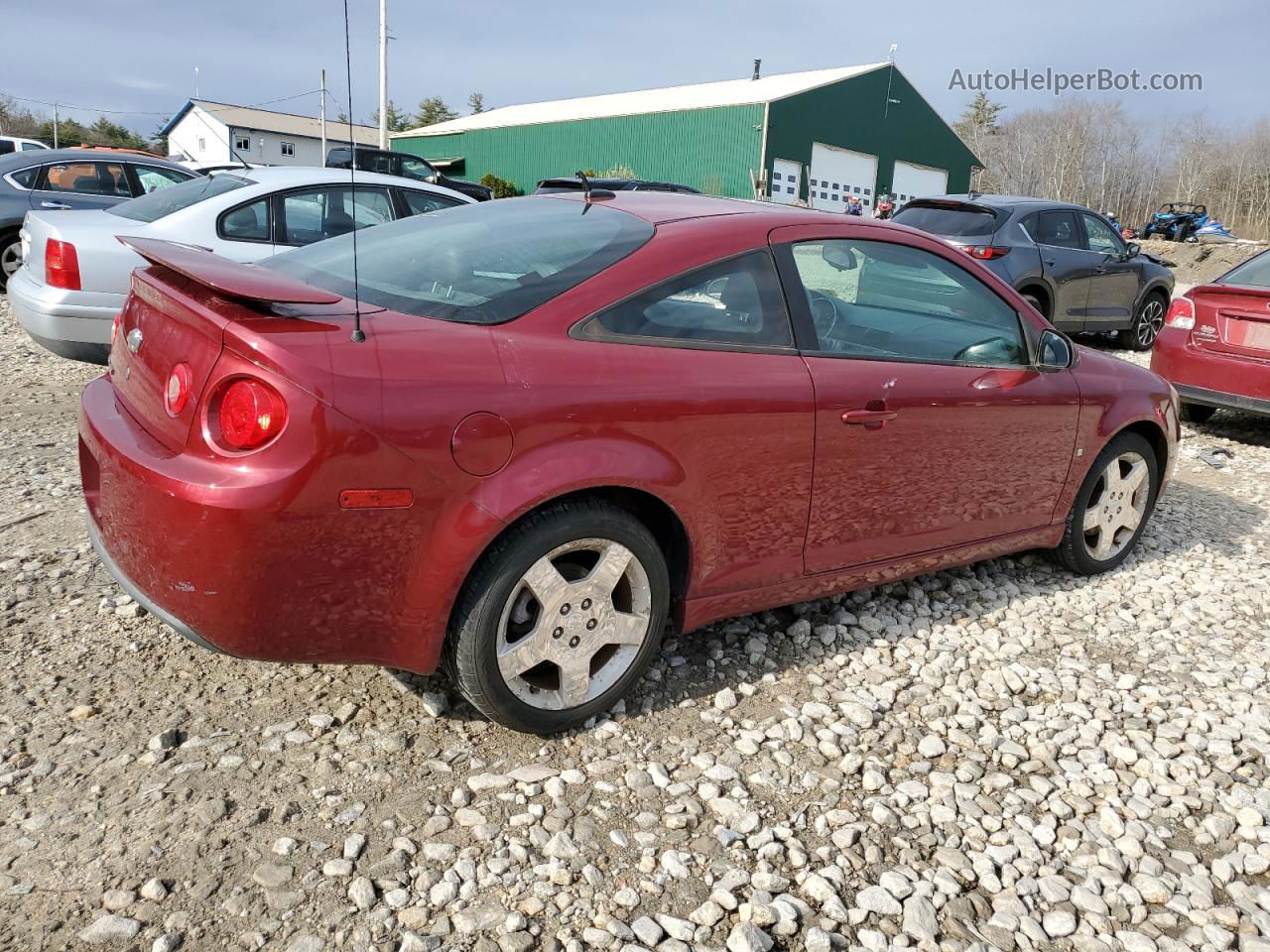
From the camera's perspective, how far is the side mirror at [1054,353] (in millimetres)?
3986

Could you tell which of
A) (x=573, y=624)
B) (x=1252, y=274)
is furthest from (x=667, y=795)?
(x=1252, y=274)

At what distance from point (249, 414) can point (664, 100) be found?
38835 mm

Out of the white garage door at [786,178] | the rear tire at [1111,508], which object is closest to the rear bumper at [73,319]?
the rear tire at [1111,508]

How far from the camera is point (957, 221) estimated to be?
32.2 ft

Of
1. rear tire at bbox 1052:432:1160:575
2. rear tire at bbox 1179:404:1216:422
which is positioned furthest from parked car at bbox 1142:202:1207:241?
rear tire at bbox 1052:432:1160:575

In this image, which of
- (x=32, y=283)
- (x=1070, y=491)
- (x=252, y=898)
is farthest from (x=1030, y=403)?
(x=32, y=283)

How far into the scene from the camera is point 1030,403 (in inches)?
153

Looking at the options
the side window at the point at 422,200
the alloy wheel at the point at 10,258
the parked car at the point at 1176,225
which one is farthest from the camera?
the parked car at the point at 1176,225

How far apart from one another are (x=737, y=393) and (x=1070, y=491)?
2082 mm

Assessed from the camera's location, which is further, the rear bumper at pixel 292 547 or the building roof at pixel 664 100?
the building roof at pixel 664 100

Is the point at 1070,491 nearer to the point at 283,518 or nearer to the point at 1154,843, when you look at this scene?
the point at 1154,843

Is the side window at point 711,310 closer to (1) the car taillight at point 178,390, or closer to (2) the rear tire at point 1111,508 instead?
(1) the car taillight at point 178,390

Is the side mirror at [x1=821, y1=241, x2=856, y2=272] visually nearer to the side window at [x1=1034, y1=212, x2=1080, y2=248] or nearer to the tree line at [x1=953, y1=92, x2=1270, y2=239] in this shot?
the side window at [x1=1034, y1=212, x2=1080, y2=248]

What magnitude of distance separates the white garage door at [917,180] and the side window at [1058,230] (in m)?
27.4
